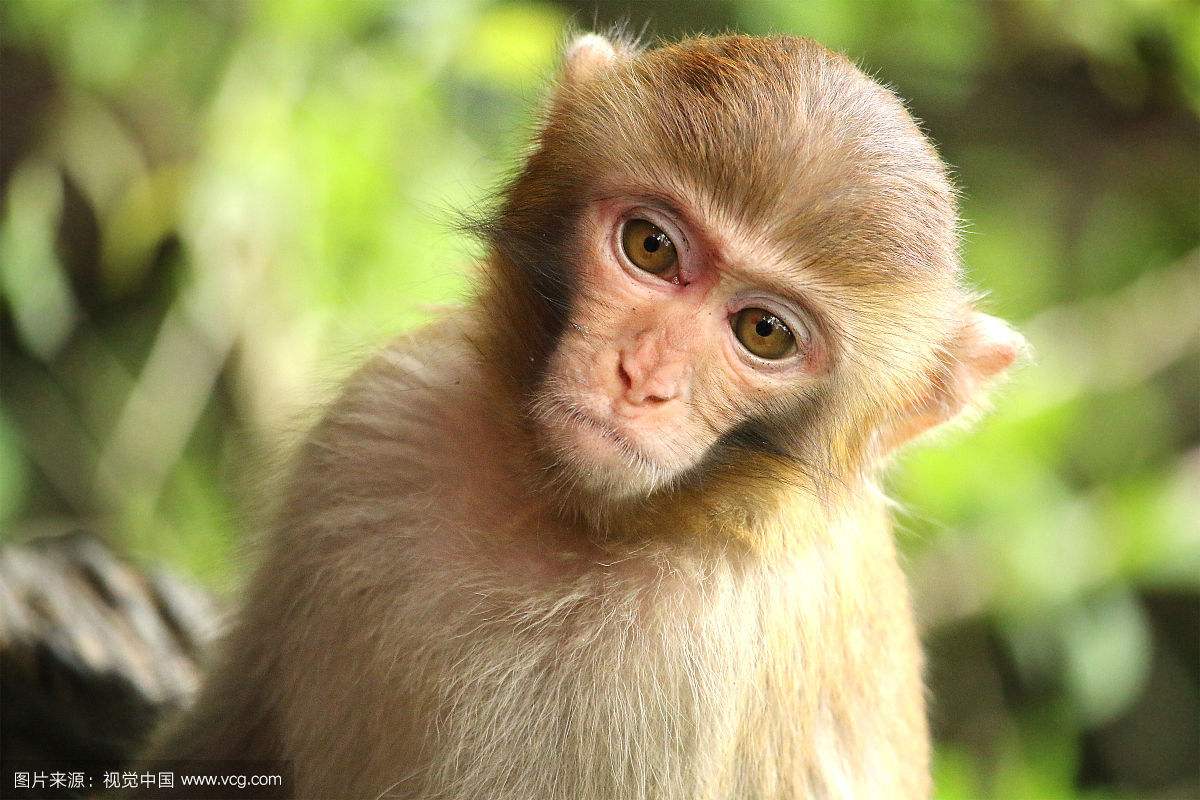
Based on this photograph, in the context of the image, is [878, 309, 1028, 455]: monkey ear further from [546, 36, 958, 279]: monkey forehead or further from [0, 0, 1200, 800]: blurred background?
[0, 0, 1200, 800]: blurred background

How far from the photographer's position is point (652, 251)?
8.67 feet

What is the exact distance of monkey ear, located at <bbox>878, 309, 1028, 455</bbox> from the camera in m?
2.85

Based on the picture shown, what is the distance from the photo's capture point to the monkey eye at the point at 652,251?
2.64m

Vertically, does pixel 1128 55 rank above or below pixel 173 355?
above

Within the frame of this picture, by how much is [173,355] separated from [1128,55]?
15.4ft

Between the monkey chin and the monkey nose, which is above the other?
the monkey nose

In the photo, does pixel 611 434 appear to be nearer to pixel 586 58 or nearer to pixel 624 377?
pixel 624 377

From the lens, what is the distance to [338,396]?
330 cm

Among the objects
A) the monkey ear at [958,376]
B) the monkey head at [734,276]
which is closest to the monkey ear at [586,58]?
the monkey head at [734,276]

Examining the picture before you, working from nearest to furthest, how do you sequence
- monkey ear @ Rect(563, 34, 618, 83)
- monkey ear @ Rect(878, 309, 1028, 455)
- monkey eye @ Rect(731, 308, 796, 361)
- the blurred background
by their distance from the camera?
monkey eye @ Rect(731, 308, 796, 361) < monkey ear @ Rect(878, 309, 1028, 455) < monkey ear @ Rect(563, 34, 618, 83) < the blurred background

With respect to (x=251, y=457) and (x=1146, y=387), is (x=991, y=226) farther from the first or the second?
(x=251, y=457)

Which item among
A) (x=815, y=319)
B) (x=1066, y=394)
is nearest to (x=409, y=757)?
(x=815, y=319)

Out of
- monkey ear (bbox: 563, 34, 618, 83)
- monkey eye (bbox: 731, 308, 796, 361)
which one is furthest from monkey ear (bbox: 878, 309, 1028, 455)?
monkey ear (bbox: 563, 34, 618, 83)

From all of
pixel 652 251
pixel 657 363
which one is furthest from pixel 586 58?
pixel 657 363
